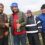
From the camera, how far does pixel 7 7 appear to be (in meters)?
3.33

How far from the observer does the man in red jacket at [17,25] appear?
2773 millimetres

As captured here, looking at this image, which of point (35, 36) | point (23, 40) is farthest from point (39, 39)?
point (23, 40)

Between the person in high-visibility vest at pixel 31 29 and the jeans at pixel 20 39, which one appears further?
the person in high-visibility vest at pixel 31 29

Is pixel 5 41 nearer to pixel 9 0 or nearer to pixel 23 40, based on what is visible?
pixel 23 40

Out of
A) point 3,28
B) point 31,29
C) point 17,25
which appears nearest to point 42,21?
point 31,29

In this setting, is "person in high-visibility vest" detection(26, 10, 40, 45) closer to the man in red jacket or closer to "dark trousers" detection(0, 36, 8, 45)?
the man in red jacket

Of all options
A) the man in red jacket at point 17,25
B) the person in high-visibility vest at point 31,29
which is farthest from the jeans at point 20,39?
the person in high-visibility vest at point 31,29

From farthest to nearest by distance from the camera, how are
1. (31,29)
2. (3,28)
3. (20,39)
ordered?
(31,29) → (20,39) → (3,28)

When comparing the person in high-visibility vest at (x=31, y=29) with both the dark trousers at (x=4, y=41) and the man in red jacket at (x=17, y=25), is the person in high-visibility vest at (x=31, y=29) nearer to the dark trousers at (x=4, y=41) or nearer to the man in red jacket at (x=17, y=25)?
the man in red jacket at (x=17, y=25)

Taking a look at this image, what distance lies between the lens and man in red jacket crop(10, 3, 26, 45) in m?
2.77

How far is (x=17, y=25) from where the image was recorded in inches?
109

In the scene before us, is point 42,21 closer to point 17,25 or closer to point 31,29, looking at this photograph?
point 31,29

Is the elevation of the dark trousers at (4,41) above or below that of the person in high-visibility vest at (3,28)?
below

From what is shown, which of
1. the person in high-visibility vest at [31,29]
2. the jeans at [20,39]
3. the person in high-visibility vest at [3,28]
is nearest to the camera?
the person in high-visibility vest at [3,28]
